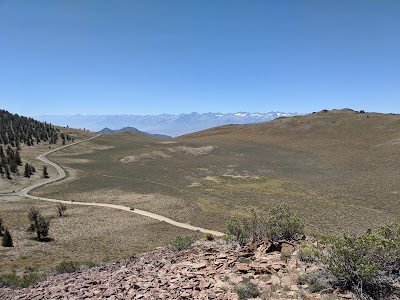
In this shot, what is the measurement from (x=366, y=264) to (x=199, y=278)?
6073 mm

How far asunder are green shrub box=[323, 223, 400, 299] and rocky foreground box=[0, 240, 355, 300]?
656 mm

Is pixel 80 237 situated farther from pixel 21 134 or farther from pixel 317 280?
pixel 21 134

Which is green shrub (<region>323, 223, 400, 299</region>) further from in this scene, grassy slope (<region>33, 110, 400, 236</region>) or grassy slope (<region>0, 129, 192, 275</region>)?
grassy slope (<region>33, 110, 400, 236</region>)

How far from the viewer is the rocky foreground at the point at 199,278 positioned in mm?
11164

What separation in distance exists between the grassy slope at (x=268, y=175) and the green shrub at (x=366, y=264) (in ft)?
81.3

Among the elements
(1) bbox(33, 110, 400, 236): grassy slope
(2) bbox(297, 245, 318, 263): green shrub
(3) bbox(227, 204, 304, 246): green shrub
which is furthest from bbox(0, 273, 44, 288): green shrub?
(1) bbox(33, 110, 400, 236): grassy slope

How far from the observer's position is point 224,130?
152 metres

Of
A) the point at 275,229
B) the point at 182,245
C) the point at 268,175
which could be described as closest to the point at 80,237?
the point at 182,245

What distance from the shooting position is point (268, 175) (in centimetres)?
7025

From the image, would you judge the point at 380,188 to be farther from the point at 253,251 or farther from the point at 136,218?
the point at 253,251

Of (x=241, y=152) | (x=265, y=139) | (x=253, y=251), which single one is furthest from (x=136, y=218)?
(x=265, y=139)

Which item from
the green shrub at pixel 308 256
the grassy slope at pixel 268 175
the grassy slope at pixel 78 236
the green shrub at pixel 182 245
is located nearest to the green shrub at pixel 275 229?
the green shrub at pixel 182 245

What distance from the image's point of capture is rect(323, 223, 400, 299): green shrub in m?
10.5

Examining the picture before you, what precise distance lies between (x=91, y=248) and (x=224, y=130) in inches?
4997
